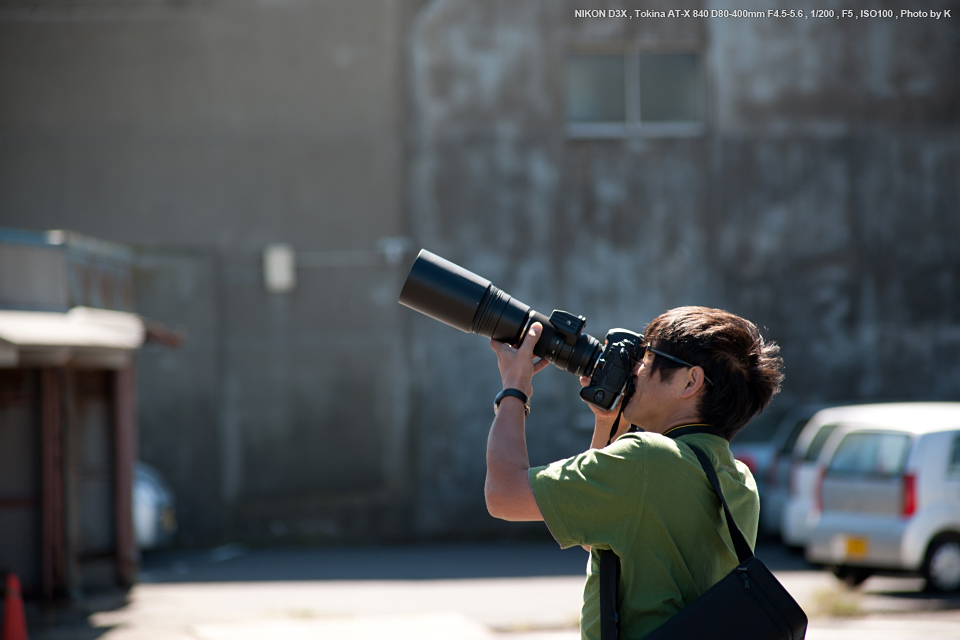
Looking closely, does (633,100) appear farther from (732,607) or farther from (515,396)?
(732,607)

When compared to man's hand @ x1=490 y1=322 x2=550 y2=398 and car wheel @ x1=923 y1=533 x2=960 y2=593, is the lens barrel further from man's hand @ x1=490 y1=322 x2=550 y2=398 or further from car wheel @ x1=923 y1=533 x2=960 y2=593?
car wheel @ x1=923 y1=533 x2=960 y2=593

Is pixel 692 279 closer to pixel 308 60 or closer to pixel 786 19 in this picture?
pixel 786 19

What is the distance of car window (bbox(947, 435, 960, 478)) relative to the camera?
31.1 feet

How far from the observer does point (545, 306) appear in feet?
51.4

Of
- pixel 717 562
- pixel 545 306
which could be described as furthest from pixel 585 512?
pixel 545 306

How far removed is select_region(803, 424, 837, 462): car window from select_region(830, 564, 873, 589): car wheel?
62.5 inches

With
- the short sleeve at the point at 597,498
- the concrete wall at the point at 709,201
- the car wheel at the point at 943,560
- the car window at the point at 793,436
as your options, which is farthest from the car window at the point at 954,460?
the short sleeve at the point at 597,498

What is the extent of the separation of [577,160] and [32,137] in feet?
25.8

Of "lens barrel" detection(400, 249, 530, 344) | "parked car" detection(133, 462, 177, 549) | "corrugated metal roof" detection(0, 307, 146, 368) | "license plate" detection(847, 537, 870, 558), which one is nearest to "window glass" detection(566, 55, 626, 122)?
"parked car" detection(133, 462, 177, 549)

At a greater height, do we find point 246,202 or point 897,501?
point 246,202

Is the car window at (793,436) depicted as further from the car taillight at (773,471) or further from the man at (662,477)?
the man at (662,477)

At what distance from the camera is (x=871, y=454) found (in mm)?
9789

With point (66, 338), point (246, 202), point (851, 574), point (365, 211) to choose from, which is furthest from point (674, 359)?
point (246, 202)

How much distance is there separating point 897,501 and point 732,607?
7860 millimetres
